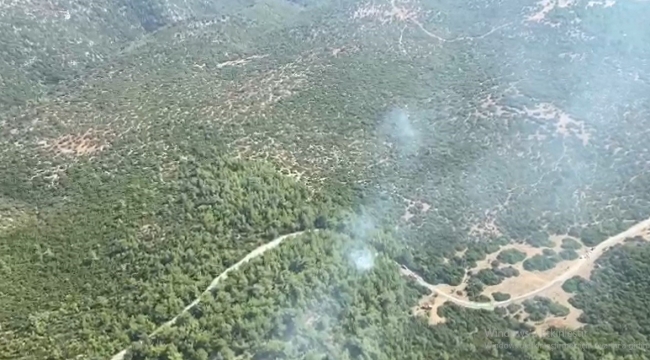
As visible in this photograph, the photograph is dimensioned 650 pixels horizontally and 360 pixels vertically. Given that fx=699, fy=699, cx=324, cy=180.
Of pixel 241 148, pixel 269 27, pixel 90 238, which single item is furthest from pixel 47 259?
pixel 269 27

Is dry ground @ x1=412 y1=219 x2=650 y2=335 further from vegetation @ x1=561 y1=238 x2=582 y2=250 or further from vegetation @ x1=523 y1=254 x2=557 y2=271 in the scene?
vegetation @ x1=561 y1=238 x2=582 y2=250

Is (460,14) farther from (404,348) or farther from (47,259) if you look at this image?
(47,259)

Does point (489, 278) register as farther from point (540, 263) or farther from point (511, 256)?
point (540, 263)

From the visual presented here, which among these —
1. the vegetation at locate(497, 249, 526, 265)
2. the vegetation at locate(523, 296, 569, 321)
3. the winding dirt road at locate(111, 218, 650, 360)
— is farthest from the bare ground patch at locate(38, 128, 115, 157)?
the vegetation at locate(523, 296, 569, 321)

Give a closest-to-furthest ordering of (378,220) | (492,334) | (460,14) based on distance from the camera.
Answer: (492,334)
(378,220)
(460,14)

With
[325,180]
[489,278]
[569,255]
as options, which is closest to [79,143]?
[325,180]

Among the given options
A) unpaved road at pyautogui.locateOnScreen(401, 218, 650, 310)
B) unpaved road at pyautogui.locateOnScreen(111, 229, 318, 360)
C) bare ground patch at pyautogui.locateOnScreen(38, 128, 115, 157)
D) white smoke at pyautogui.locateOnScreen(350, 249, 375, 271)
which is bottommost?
unpaved road at pyautogui.locateOnScreen(401, 218, 650, 310)

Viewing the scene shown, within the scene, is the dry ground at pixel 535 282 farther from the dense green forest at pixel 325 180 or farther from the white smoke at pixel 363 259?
the white smoke at pixel 363 259
